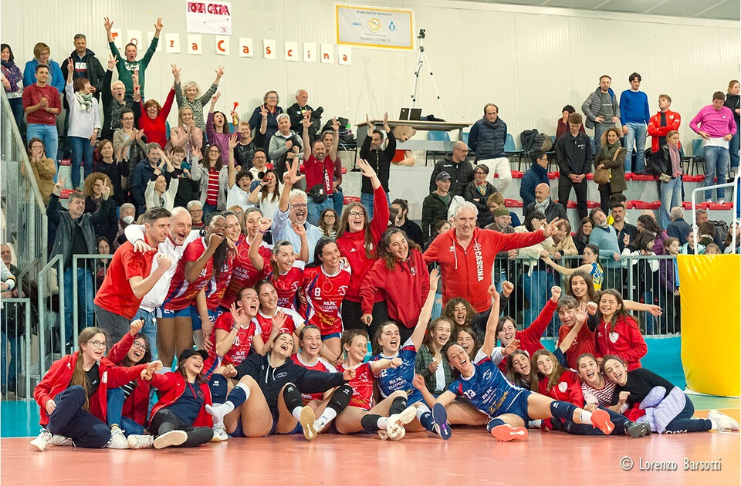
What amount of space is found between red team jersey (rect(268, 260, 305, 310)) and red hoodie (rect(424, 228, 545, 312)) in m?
1.36

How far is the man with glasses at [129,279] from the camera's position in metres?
6.84

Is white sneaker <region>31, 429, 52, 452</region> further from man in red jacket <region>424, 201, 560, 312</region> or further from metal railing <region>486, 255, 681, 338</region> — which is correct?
metal railing <region>486, 255, 681, 338</region>

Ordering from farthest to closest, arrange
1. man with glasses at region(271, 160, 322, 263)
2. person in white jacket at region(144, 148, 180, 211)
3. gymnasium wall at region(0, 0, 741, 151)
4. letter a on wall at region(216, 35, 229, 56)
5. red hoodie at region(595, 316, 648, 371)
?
letter a on wall at region(216, 35, 229, 56)
gymnasium wall at region(0, 0, 741, 151)
person in white jacket at region(144, 148, 180, 211)
man with glasses at region(271, 160, 322, 263)
red hoodie at region(595, 316, 648, 371)

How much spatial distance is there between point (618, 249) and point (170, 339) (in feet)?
24.1

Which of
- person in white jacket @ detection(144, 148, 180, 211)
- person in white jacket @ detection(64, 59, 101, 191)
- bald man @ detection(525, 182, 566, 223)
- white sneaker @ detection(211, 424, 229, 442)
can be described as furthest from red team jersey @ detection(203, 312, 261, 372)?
→ bald man @ detection(525, 182, 566, 223)

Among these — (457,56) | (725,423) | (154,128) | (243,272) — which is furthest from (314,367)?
(457,56)

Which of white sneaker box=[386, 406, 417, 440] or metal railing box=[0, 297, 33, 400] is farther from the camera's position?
metal railing box=[0, 297, 33, 400]

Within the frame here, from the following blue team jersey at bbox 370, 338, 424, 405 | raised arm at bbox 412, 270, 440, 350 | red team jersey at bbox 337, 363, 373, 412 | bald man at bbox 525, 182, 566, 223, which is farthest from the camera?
bald man at bbox 525, 182, 566, 223

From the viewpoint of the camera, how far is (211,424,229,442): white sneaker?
7156mm

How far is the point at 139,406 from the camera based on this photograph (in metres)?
7.23

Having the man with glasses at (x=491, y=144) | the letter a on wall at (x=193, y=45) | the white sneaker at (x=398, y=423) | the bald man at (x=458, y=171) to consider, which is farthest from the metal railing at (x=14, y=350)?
the letter a on wall at (x=193, y=45)

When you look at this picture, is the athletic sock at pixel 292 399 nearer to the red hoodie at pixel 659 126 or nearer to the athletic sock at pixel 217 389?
the athletic sock at pixel 217 389

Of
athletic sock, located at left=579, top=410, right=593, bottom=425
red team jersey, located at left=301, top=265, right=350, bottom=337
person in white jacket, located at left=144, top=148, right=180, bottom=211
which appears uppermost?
person in white jacket, located at left=144, top=148, right=180, bottom=211

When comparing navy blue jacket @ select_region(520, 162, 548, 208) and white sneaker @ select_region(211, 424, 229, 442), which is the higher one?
navy blue jacket @ select_region(520, 162, 548, 208)
